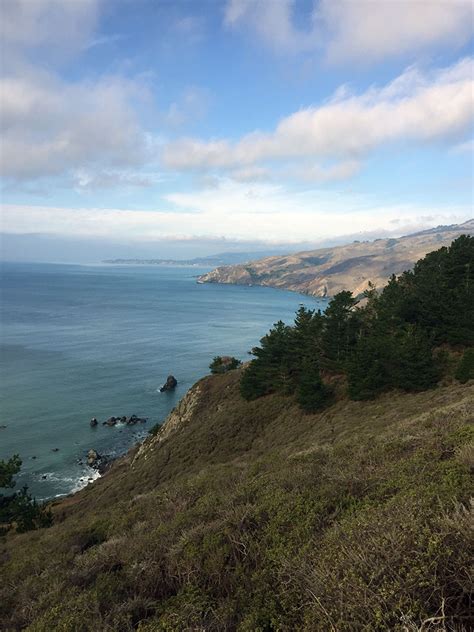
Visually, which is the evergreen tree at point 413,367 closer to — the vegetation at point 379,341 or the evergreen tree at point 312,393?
the vegetation at point 379,341

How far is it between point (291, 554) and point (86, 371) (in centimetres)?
8425

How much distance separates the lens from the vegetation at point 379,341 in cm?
3316

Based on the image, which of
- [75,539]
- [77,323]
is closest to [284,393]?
[75,539]

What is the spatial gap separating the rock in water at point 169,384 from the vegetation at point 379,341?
119ft

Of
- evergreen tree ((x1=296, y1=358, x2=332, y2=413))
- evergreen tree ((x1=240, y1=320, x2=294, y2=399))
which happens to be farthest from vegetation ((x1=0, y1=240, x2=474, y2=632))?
evergreen tree ((x1=240, y1=320, x2=294, y2=399))

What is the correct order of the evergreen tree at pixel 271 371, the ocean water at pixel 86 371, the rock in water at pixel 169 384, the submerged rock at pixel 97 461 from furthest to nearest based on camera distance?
the rock in water at pixel 169 384, the ocean water at pixel 86 371, the submerged rock at pixel 97 461, the evergreen tree at pixel 271 371

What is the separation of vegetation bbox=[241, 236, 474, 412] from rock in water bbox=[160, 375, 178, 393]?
36.2 meters

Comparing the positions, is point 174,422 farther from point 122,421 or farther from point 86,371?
point 86,371

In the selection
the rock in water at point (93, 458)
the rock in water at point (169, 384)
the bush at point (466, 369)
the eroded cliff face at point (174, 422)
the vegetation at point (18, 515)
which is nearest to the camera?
the vegetation at point (18, 515)

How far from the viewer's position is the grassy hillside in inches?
214

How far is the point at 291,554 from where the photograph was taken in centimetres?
800

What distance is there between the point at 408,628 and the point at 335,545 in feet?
7.88

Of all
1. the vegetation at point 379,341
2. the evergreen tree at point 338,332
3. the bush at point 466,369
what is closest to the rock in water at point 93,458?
the vegetation at point 379,341

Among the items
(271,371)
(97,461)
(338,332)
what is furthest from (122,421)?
(338,332)
